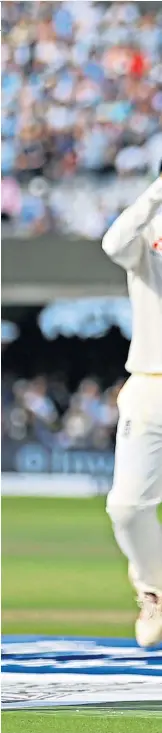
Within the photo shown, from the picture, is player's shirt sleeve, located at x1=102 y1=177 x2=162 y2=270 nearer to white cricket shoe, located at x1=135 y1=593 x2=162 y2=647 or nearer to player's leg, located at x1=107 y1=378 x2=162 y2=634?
player's leg, located at x1=107 y1=378 x2=162 y2=634

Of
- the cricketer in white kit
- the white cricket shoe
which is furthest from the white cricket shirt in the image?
the white cricket shoe

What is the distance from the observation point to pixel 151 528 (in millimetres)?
2670

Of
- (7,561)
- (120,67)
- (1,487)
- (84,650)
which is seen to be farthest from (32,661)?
(120,67)

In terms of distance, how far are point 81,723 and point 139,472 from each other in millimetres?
601

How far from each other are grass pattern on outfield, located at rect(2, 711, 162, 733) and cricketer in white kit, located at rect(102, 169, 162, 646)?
0.27m

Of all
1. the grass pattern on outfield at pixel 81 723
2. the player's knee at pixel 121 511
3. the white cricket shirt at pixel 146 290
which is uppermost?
the white cricket shirt at pixel 146 290

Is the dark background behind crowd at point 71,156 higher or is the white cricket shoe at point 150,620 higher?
the dark background behind crowd at point 71,156

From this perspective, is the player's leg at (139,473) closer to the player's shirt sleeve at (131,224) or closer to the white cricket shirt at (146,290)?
the white cricket shirt at (146,290)

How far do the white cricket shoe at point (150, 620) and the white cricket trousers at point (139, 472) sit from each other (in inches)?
4.8

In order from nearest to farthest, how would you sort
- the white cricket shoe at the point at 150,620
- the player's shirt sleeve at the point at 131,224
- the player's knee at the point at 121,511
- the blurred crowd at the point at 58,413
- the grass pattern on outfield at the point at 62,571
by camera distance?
1. the player's shirt sleeve at the point at 131,224
2. the player's knee at the point at 121,511
3. the white cricket shoe at the point at 150,620
4. the grass pattern on outfield at the point at 62,571
5. the blurred crowd at the point at 58,413

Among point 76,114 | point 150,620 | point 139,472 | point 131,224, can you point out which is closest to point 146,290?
point 131,224

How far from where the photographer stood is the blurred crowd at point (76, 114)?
5688 millimetres

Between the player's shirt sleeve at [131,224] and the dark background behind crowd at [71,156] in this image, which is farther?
the dark background behind crowd at [71,156]

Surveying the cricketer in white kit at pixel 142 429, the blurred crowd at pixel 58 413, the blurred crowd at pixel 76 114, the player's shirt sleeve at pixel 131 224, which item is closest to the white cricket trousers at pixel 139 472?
the cricketer in white kit at pixel 142 429
